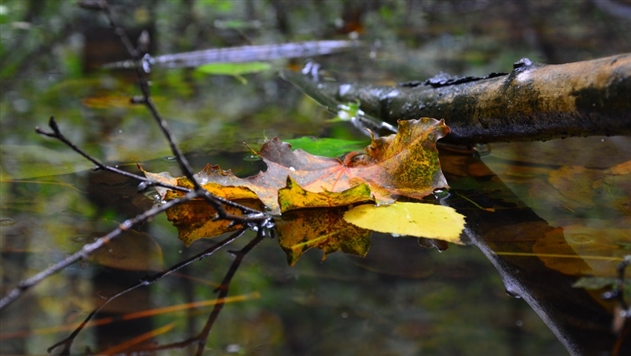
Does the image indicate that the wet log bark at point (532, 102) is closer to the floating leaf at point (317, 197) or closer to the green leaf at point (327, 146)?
the green leaf at point (327, 146)

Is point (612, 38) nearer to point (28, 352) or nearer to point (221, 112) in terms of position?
point (221, 112)

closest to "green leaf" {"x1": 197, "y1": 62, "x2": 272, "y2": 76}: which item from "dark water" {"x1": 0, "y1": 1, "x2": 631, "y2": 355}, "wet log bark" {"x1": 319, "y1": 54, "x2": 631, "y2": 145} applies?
"dark water" {"x1": 0, "y1": 1, "x2": 631, "y2": 355}

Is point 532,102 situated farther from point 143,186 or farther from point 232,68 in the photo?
point 232,68

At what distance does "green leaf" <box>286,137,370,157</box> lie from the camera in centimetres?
161

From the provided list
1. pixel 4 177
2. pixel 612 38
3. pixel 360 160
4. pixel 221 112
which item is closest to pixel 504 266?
pixel 360 160

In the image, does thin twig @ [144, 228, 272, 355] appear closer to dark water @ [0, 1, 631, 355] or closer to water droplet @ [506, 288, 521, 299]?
dark water @ [0, 1, 631, 355]

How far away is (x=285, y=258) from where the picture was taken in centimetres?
104

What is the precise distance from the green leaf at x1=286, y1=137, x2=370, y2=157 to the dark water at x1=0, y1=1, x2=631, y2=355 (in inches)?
6.6

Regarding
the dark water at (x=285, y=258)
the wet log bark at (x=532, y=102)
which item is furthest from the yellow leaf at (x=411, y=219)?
the wet log bark at (x=532, y=102)

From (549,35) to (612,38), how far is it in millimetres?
445

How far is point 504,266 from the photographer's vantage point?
999 mm

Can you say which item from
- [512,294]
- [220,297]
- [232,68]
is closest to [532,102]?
[512,294]

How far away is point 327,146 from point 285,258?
66 centimetres

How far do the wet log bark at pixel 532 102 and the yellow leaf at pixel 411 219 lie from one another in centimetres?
30
